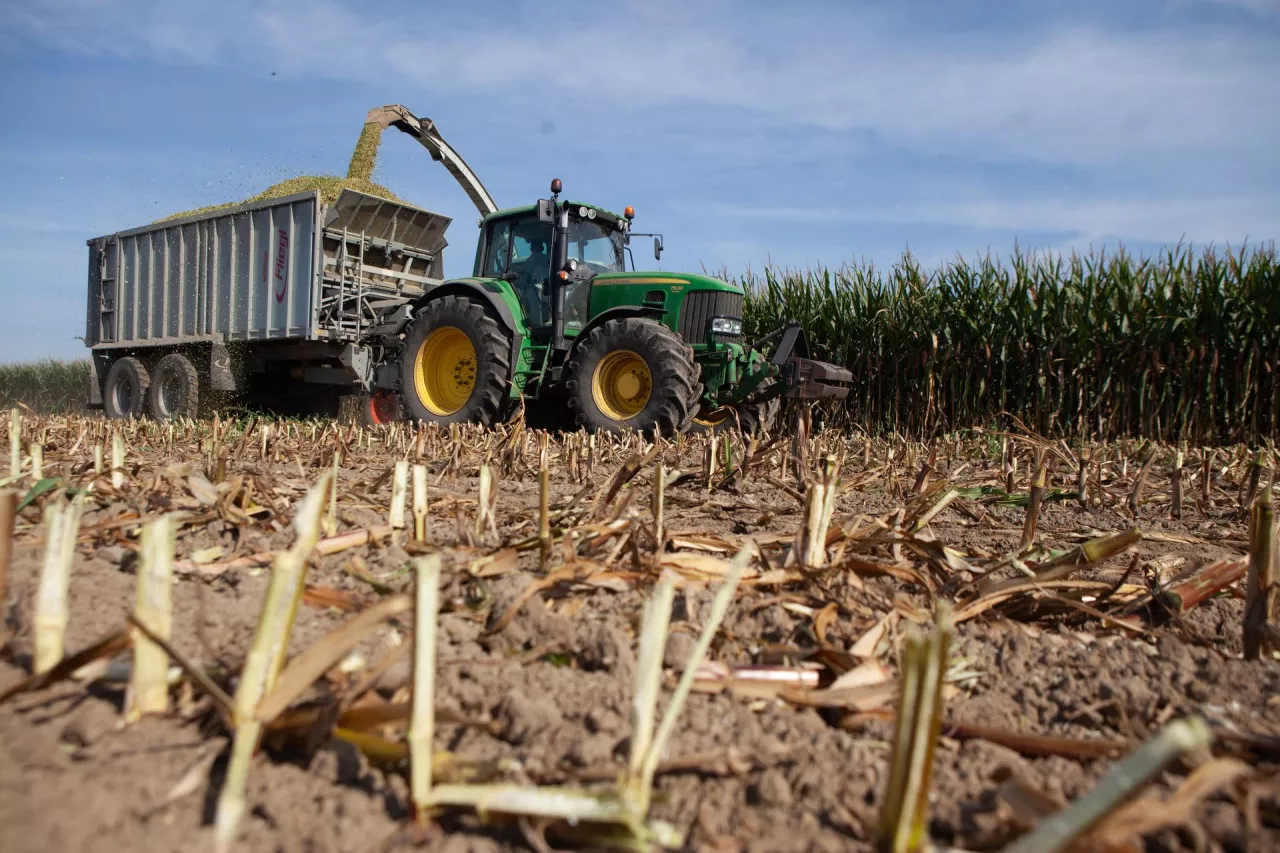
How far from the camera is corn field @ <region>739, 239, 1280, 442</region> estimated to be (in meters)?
9.14

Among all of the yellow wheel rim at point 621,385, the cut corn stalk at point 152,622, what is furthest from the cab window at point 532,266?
the cut corn stalk at point 152,622

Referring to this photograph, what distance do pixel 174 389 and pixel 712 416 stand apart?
7.06m

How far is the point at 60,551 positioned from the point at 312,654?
413 mm

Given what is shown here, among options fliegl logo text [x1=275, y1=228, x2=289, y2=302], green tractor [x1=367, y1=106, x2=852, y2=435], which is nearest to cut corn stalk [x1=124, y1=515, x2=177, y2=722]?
green tractor [x1=367, y1=106, x2=852, y2=435]

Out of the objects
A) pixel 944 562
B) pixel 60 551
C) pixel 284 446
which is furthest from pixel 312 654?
pixel 284 446

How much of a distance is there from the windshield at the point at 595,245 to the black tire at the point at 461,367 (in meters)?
1.02

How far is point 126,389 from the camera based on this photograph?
11859mm

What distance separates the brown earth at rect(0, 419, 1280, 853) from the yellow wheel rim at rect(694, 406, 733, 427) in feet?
18.5

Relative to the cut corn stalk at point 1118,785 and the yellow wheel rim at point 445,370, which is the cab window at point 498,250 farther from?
the cut corn stalk at point 1118,785

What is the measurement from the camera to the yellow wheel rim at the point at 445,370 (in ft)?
27.8

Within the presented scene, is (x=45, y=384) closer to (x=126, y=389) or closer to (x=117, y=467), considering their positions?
(x=126, y=389)

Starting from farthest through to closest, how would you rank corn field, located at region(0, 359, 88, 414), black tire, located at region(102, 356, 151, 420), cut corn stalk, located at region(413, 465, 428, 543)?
corn field, located at region(0, 359, 88, 414)
black tire, located at region(102, 356, 151, 420)
cut corn stalk, located at region(413, 465, 428, 543)

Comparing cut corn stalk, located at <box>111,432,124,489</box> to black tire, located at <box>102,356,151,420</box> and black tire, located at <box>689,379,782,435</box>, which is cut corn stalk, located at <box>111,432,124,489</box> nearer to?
black tire, located at <box>689,379,782,435</box>

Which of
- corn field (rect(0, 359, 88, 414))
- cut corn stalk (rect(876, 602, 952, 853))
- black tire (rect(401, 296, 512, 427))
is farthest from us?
corn field (rect(0, 359, 88, 414))
